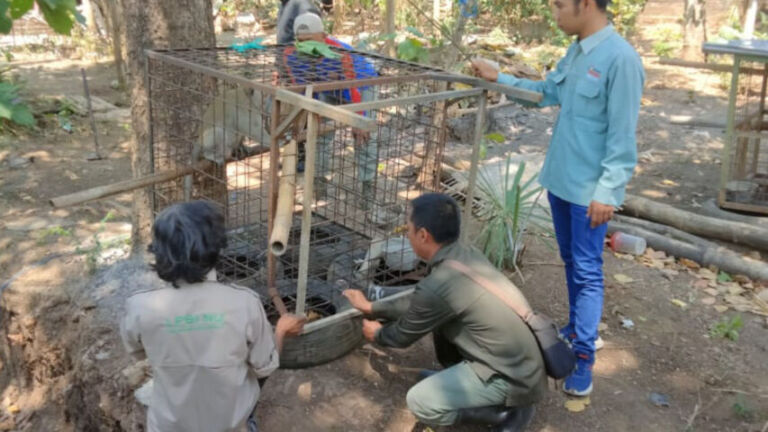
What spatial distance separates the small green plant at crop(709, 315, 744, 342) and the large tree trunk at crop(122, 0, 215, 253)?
319 cm

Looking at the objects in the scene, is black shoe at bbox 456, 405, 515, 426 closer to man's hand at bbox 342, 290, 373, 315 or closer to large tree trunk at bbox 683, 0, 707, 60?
man's hand at bbox 342, 290, 373, 315

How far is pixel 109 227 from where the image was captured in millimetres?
5387

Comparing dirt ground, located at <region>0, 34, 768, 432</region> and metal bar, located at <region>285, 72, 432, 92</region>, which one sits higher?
metal bar, located at <region>285, 72, 432, 92</region>

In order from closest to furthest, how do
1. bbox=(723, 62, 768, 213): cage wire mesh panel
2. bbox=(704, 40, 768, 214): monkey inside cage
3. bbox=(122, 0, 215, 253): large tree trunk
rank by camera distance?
bbox=(122, 0, 215, 253): large tree trunk < bbox=(704, 40, 768, 214): monkey inside cage < bbox=(723, 62, 768, 213): cage wire mesh panel

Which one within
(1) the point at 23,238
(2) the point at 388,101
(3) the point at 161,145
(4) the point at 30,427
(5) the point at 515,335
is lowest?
(4) the point at 30,427

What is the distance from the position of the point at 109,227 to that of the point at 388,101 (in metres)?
3.40

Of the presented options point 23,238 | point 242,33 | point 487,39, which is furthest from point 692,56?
point 23,238

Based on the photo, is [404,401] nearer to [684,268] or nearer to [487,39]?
[684,268]

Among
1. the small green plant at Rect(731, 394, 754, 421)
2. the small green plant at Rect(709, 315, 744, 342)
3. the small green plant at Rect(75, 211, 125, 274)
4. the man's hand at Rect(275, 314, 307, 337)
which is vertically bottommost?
the small green plant at Rect(731, 394, 754, 421)

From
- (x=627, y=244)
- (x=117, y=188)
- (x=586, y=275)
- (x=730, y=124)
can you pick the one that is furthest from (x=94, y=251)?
(x=730, y=124)

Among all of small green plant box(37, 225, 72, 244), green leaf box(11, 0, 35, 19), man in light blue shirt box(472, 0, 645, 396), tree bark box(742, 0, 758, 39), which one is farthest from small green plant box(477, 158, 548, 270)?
tree bark box(742, 0, 758, 39)

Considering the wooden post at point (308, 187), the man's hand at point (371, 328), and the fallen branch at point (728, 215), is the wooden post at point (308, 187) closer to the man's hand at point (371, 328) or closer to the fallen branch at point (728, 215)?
the man's hand at point (371, 328)

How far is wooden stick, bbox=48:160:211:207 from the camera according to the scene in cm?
291

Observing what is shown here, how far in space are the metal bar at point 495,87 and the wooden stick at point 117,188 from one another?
1.31 metres
